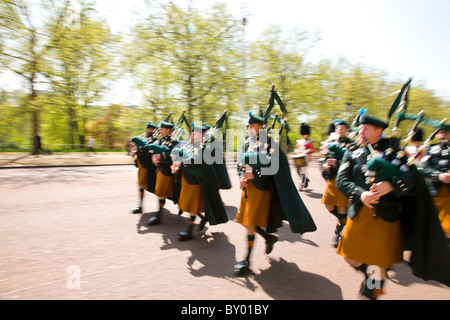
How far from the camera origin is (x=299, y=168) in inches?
428

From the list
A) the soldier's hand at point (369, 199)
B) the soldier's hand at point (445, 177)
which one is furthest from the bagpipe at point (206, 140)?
the soldier's hand at point (445, 177)

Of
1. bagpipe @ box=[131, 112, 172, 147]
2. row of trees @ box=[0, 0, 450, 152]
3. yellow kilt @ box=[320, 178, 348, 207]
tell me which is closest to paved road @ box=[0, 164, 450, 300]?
yellow kilt @ box=[320, 178, 348, 207]

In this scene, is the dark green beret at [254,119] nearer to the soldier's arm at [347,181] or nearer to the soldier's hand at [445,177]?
the soldier's arm at [347,181]

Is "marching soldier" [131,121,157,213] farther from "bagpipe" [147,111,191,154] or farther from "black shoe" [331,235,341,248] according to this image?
"black shoe" [331,235,341,248]

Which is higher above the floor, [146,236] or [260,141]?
[260,141]

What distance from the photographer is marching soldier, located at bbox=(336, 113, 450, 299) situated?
2730 millimetres

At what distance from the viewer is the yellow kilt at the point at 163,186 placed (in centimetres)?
631

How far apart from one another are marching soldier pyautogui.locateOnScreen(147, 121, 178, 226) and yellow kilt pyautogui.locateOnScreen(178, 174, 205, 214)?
38.4 inches

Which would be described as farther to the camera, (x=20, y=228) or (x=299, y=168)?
(x=299, y=168)

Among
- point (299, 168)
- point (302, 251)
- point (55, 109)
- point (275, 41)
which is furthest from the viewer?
point (275, 41)

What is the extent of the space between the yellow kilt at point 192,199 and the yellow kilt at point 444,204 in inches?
155
